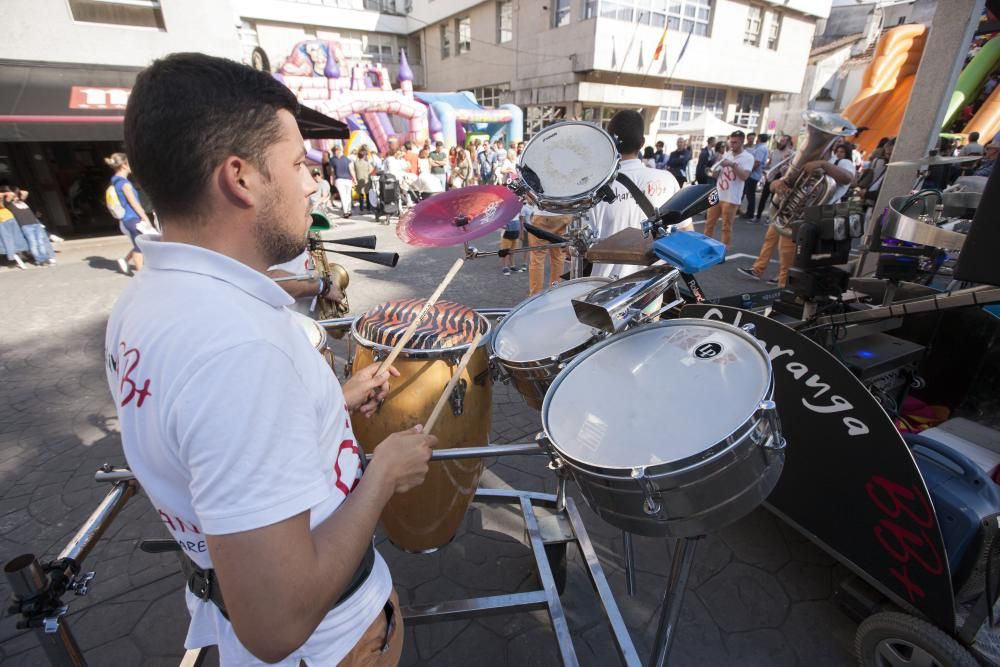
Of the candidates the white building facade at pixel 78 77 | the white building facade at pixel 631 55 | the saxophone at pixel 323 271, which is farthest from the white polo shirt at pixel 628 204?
the white building facade at pixel 631 55

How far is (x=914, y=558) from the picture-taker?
1.66 meters

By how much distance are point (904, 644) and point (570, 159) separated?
101 inches

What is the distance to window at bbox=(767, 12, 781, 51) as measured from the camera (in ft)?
79.9

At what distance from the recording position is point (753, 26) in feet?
78.6

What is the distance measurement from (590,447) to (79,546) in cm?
140

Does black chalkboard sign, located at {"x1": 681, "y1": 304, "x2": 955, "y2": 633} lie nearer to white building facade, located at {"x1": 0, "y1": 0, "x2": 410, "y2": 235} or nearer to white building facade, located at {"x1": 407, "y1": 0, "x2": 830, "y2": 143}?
white building facade, located at {"x1": 0, "y1": 0, "x2": 410, "y2": 235}

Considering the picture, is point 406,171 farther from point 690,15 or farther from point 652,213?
point 690,15

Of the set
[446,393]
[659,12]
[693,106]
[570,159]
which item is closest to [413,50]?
[659,12]

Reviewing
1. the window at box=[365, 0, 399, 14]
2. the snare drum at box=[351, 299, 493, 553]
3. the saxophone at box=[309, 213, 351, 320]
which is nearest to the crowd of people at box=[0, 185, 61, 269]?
the saxophone at box=[309, 213, 351, 320]

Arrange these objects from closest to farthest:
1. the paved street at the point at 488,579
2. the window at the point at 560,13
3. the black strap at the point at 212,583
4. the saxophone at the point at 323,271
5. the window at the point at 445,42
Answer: the black strap at the point at 212,583, the paved street at the point at 488,579, the saxophone at the point at 323,271, the window at the point at 560,13, the window at the point at 445,42

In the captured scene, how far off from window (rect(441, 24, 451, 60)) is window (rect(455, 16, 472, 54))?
3.18ft

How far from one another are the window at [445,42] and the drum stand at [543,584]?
32.0 m

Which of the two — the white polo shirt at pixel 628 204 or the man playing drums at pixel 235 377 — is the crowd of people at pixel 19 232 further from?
the man playing drums at pixel 235 377

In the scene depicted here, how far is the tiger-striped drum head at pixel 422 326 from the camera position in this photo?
194 centimetres
